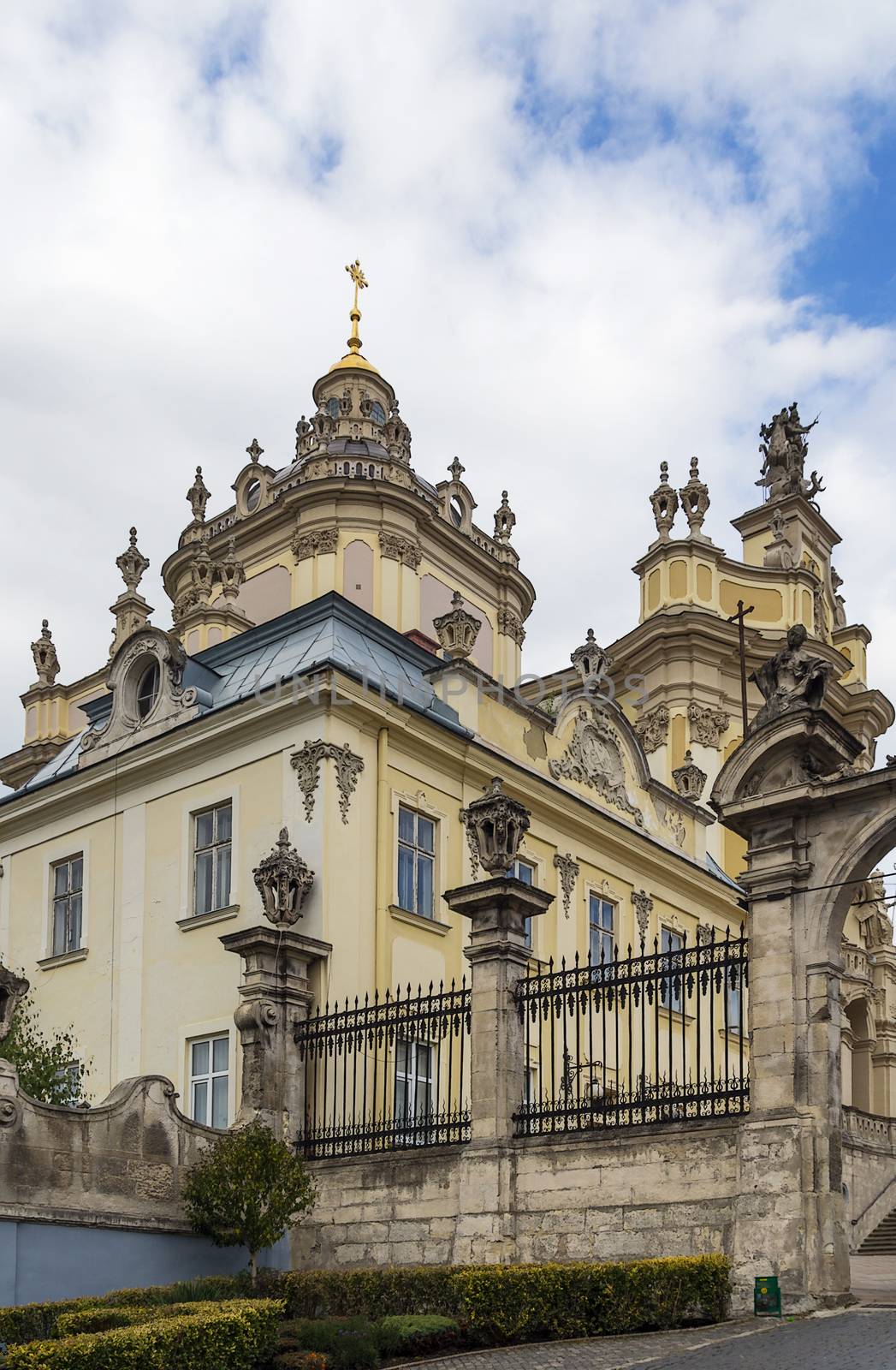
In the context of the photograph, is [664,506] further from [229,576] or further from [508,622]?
[229,576]

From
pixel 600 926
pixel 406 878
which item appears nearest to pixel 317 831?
pixel 406 878

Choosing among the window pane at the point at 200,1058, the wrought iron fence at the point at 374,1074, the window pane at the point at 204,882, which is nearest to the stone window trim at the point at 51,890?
the window pane at the point at 204,882

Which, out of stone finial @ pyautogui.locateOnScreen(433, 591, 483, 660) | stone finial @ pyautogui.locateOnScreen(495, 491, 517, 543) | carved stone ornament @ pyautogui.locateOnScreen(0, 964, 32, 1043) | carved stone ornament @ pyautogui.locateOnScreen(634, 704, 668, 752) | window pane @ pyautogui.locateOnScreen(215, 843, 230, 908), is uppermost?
stone finial @ pyautogui.locateOnScreen(495, 491, 517, 543)

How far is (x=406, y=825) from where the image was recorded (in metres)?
26.4

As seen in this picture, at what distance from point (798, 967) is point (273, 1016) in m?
8.20

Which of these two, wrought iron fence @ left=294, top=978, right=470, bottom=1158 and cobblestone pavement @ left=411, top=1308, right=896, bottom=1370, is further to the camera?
wrought iron fence @ left=294, top=978, right=470, bottom=1158

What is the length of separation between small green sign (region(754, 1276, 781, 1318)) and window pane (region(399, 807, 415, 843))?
1184 cm

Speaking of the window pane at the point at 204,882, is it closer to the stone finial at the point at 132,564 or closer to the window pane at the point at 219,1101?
the window pane at the point at 219,1101

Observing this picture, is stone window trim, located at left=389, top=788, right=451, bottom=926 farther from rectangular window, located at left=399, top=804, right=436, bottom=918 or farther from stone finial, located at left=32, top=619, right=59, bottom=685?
stone finial, located at left=32, top=619, right=59, bottom=685

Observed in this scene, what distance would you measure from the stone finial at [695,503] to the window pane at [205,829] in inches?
1010

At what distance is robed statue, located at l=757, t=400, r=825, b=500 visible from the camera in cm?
5131

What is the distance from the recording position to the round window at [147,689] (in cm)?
2833

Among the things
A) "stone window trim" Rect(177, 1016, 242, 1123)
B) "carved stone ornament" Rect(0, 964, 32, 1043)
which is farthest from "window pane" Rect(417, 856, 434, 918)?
"carved stone ornament" Rect(0, 964, 32, 1043)

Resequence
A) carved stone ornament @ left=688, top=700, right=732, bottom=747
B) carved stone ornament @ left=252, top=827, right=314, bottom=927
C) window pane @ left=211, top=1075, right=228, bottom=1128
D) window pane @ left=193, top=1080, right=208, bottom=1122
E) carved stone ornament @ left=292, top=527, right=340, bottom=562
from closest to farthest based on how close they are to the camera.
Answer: carved stone ornament @ left=252, top=827, right=314, bottom=927 → window pane @ left=211, top=1075, right=228, bottom=1128 → window pane @ left=193, top=1080, right=208, bottom=1122 → carved stone ornament @ left=292, top=527, right=340, bottom=562 → carved stone ornament @ left=688, top=700, right=732, bottom=747
